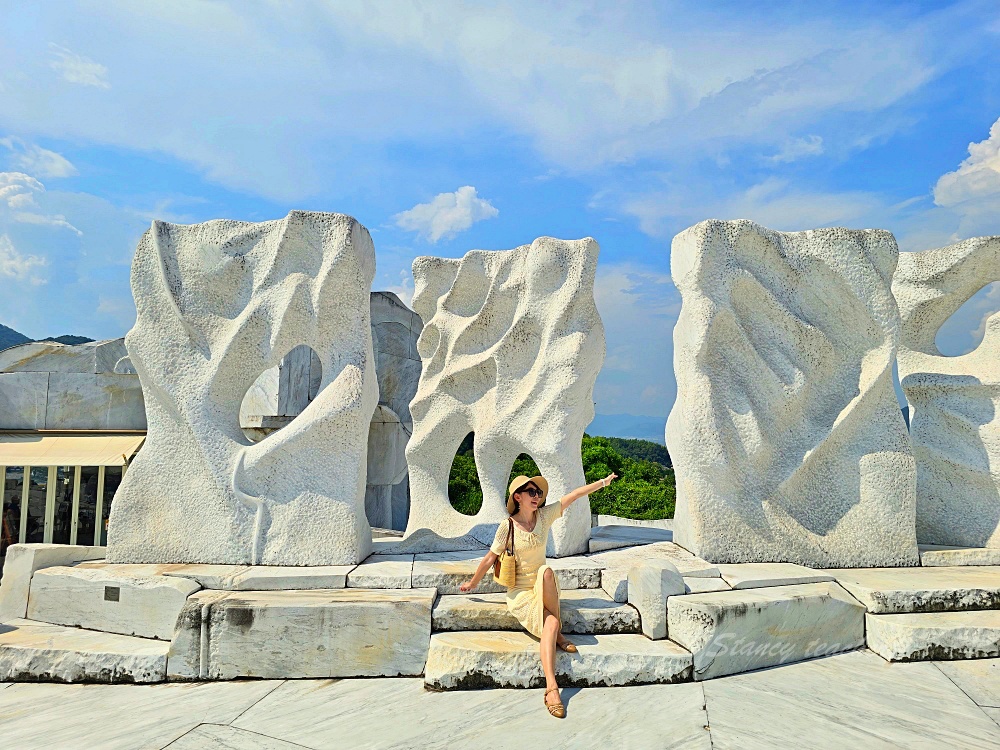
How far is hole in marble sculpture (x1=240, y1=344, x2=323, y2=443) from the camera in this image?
32.8 feet

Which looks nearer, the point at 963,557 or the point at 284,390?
the point at 963,557

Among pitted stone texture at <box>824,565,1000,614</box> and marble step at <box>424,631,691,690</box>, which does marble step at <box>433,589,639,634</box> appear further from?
pitted stone texture at <box>824,565,1000,614</box>

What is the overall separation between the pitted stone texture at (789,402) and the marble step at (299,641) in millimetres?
2371

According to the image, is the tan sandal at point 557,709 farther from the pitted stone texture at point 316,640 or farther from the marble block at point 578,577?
the marble block at point 578,577

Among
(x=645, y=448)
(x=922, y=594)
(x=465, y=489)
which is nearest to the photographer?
(x=922, y=594)

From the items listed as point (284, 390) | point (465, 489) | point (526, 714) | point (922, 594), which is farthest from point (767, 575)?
point (465, 489)

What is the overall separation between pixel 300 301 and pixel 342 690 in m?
2.90

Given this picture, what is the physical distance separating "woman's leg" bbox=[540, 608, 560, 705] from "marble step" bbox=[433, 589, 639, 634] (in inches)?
16.7

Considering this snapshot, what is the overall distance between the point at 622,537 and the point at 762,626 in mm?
2559

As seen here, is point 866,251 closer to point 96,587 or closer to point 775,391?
point 775,391

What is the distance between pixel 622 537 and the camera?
6.30 metres

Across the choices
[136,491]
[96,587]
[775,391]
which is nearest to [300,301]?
[136,491]

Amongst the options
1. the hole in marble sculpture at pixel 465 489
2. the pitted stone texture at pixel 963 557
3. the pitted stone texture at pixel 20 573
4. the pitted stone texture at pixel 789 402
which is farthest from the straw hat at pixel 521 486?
the hole in marble sculpture at pixel 465 489

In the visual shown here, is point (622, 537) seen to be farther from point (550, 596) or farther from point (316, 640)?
point (316, 640)
